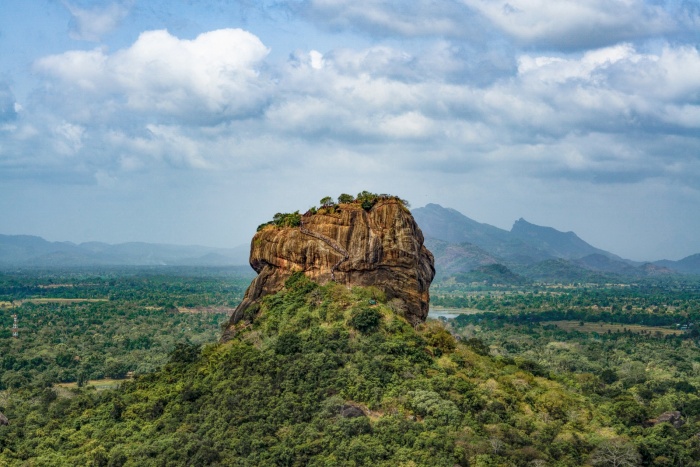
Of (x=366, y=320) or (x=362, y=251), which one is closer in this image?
(x=366, y=320)

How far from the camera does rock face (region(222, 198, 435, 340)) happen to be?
154ft

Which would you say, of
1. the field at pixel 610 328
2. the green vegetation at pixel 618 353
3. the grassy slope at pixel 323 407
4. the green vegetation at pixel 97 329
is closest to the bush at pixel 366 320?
the grassy slope at pixel 323 407

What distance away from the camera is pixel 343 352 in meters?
40.8

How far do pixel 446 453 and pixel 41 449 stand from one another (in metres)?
21.1

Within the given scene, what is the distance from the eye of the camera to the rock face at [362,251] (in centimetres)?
4688

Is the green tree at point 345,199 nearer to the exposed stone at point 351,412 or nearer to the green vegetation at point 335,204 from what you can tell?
the green vegetation at point 335,204

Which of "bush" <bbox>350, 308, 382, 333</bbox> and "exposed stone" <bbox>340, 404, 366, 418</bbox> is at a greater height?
"bush" <bbox>350, 308, 382, 333</bbox>

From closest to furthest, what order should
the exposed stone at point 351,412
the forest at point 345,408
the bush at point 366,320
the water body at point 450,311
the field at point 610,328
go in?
1. the forest at point 345,408
2. the exposed stone at point 351,412
3. the bush at point 366,320
4. the field at point 610,328
5. the water body at point 450,311

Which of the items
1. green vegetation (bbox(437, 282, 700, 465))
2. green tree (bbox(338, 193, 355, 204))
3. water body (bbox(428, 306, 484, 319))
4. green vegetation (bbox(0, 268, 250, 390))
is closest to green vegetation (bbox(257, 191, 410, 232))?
green tree (bbox(338, 193, 355, 204))

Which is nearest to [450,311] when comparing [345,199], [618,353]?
[618,353]

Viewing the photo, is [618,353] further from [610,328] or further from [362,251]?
[362,251]

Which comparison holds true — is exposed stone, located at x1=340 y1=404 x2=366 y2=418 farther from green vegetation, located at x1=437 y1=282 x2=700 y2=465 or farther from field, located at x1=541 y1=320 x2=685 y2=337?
field, located at x1=541 y1=320 x2=685 y2=337

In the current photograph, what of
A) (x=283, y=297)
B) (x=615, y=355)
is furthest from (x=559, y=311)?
(x=283, y=297)

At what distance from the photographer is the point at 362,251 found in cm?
4669
